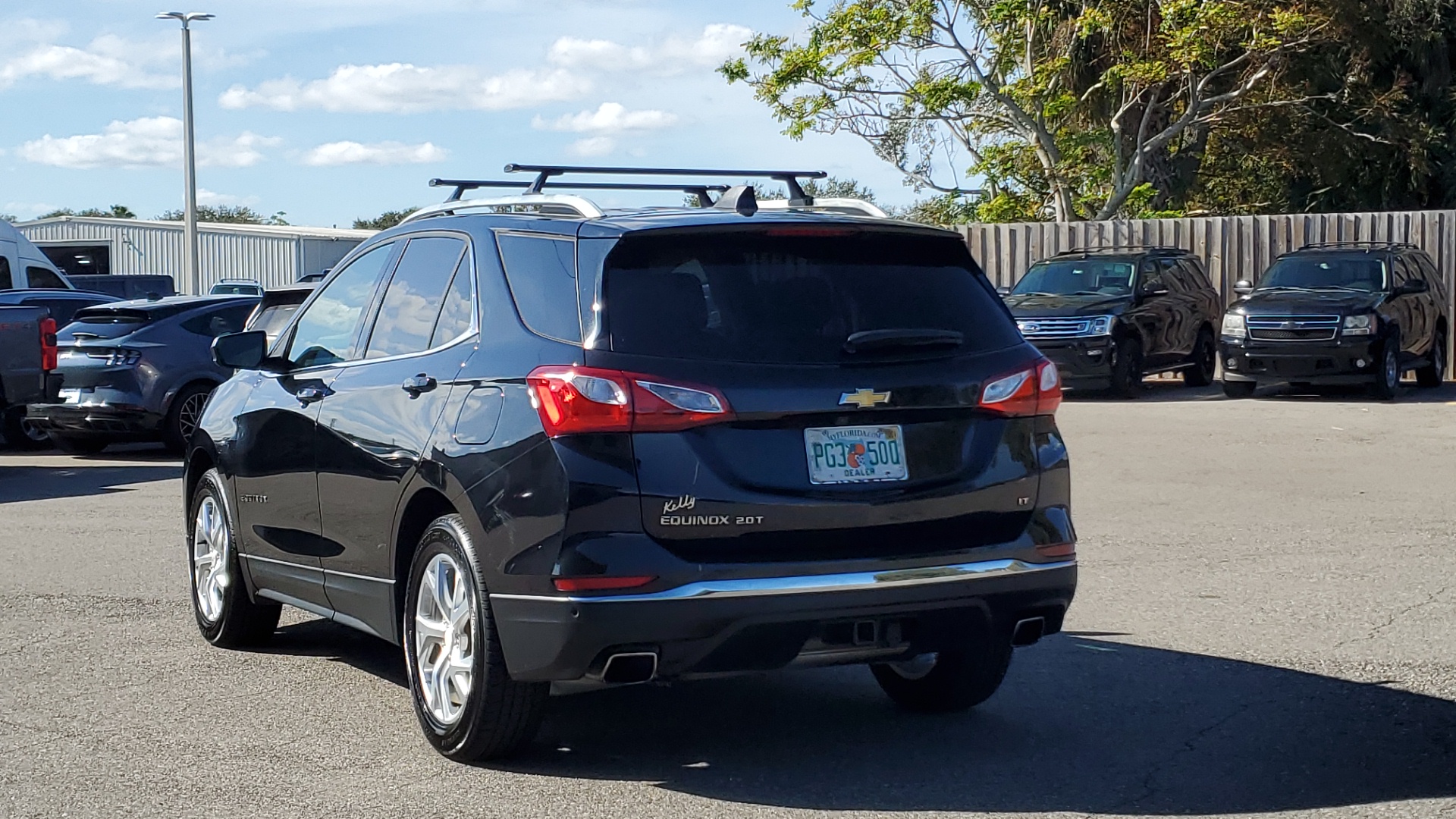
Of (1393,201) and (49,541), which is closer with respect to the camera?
(49,541)

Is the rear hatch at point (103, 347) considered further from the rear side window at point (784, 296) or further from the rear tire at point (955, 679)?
the rear side window at point (784, 296)

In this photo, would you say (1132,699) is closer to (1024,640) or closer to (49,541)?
(1024,640)

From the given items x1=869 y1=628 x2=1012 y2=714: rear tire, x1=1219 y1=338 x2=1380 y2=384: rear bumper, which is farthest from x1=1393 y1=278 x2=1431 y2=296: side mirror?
x1=869 y1=628 x2=1012 y2=714: rear tire

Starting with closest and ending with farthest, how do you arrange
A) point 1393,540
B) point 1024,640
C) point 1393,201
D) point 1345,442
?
point 1024,640 < point 1393,540 < point 1345,442 < point 1393,201

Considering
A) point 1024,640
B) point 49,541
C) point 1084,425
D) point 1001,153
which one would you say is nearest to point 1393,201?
point 1001,153

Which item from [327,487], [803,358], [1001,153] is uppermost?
[1001,153]

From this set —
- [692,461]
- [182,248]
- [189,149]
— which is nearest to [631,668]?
[692,461]

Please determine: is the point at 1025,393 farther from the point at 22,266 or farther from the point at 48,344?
the point at 22,266

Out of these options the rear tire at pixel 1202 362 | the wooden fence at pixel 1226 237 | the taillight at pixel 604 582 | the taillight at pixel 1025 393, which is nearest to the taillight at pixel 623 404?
the taillight at pixel 604 582

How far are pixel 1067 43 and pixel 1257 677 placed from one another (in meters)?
27.1

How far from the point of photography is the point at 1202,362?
2394 centimetres

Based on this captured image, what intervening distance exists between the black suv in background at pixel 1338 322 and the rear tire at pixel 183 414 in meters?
11.8

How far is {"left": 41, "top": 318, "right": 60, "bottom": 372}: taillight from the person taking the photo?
1619 cm

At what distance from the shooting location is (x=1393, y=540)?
1035 cm
